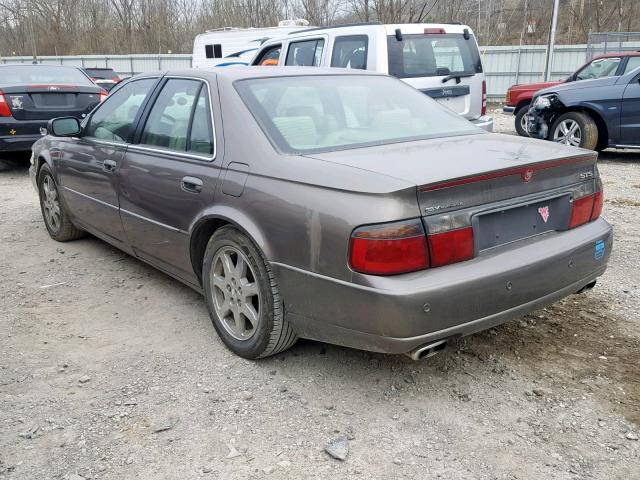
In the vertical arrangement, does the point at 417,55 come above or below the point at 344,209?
above

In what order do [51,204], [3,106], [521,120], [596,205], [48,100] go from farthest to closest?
[521,120] → [48,100] → [3,106] → [51,204] → [596,205]

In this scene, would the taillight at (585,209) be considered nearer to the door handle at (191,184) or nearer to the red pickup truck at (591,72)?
the door handle at (191,184)

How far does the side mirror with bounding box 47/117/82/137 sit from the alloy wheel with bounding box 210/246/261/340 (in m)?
2.18

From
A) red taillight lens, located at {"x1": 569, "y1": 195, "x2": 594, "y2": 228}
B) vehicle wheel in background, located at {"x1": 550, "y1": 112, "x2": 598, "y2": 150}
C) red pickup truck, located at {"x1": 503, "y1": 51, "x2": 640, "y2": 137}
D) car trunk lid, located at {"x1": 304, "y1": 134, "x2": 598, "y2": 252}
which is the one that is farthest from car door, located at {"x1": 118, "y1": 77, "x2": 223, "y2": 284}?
red pickup truck, located at {"x1": 503, "y1": 51, "x2": 640, "y2": 137}

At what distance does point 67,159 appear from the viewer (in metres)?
4.97

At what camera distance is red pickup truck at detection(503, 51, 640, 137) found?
10516mm

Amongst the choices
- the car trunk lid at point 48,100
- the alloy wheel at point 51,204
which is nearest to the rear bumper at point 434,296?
the alloy wheel at point 51,204

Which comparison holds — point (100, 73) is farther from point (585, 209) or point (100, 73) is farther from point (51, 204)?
point (585, 209)

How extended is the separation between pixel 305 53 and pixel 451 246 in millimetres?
6254

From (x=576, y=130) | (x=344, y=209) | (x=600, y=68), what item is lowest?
(x=576, y=130)

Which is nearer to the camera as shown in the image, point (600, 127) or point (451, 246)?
point (451, 246)

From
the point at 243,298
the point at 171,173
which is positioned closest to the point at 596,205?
the point at 243,298

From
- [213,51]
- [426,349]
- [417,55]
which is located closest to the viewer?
[426,349]

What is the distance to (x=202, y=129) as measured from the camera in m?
3.49
